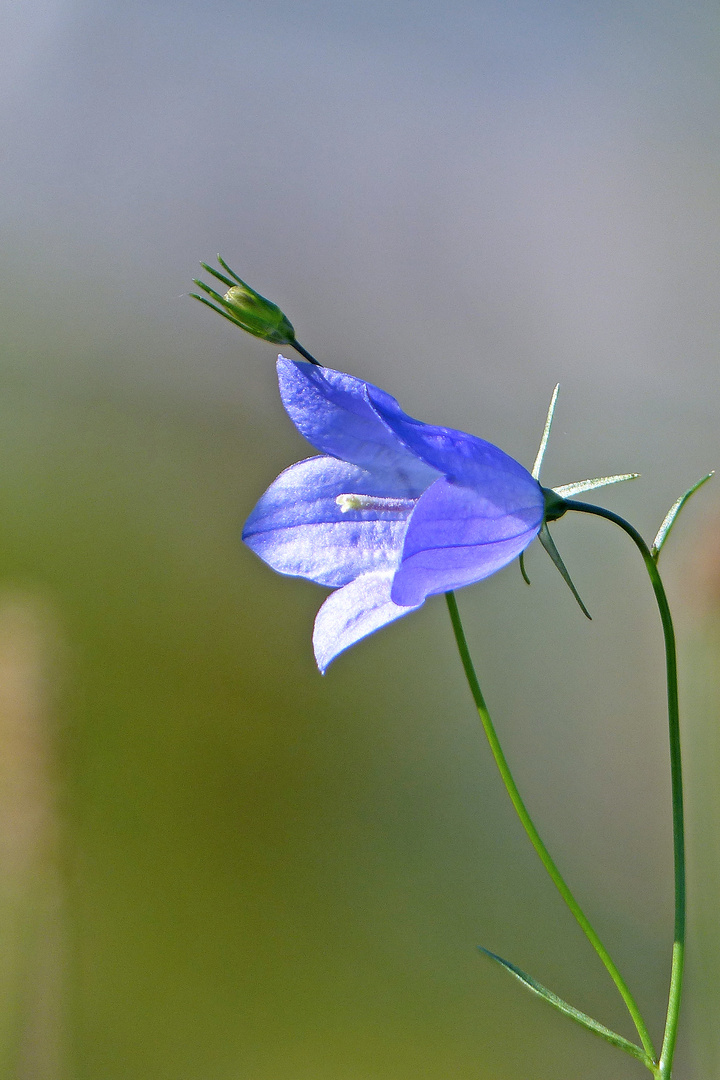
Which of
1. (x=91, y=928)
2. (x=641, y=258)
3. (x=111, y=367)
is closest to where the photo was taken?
(x=91, y=928)

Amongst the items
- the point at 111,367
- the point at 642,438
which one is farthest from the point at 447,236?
the point at 111,367

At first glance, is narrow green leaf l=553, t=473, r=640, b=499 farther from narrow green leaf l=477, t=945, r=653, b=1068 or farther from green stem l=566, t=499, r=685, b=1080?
narrow green leaf l=477, t=945, r=653, b=1068

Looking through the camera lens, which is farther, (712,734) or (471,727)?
(471,727)

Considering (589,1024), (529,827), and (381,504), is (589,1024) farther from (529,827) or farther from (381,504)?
(381,504)

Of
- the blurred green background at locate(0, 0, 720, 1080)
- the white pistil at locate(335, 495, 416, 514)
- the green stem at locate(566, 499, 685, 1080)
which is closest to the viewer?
the green stem at locate(566, 499, 685, 1080)

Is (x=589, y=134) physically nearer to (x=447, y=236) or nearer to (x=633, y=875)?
(x=447, y=236)

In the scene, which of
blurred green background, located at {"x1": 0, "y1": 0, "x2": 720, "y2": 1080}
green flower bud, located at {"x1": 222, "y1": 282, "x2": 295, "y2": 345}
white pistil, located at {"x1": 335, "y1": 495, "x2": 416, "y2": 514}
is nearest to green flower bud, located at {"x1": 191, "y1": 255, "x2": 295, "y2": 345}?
green flower bud, located at {"x1": 222, "y1": 282, "x2": 295, "y2": 345}
